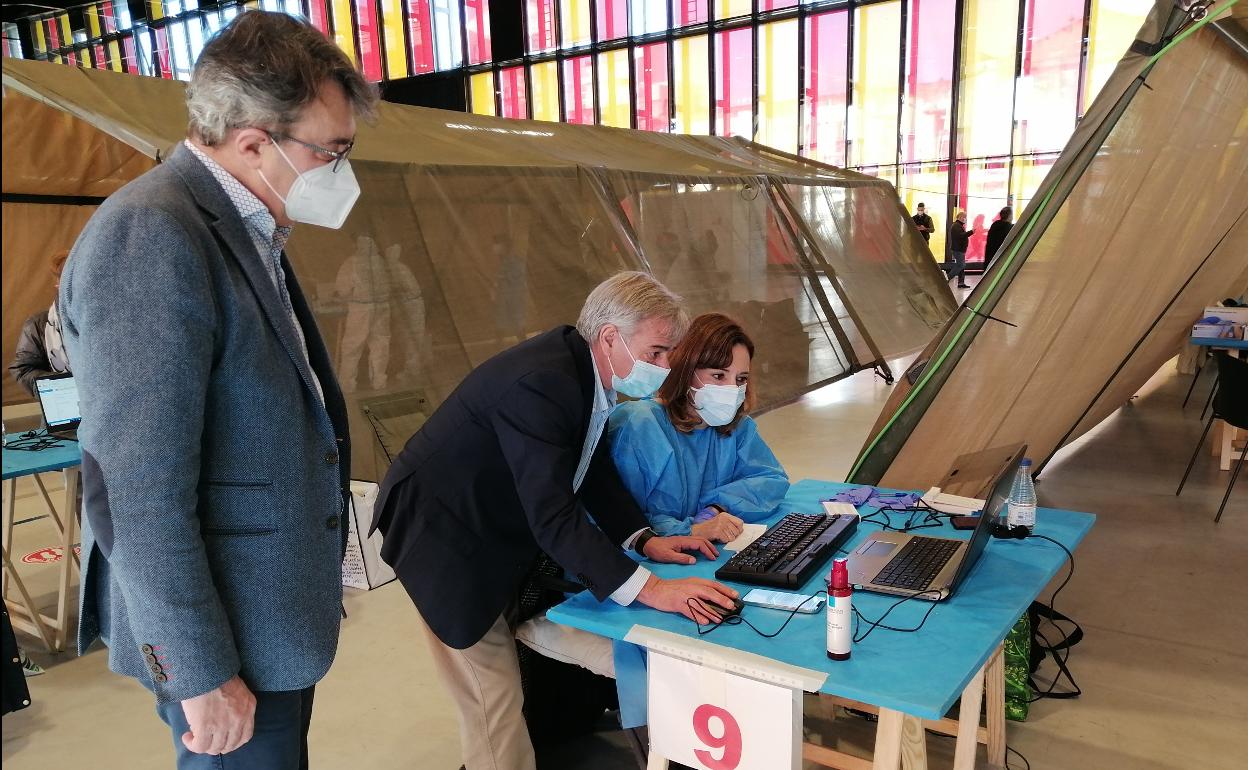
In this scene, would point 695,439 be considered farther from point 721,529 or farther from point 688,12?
point 688,12

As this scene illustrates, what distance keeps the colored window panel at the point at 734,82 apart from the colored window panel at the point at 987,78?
3353 mm

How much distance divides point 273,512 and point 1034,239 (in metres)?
2.34

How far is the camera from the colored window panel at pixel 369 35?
17.2 m

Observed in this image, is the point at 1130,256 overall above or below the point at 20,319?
above

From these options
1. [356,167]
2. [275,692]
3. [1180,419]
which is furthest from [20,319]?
[1180,419]

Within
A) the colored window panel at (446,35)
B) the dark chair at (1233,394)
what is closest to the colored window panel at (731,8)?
the colored window panel at (446,35)

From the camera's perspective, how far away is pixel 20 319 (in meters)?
5.73

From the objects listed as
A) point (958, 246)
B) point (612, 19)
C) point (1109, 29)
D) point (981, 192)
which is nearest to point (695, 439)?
point (958, 246)

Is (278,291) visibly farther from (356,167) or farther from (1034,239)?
(356,167)

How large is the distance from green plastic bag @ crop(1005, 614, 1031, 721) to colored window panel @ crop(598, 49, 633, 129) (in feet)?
45.9

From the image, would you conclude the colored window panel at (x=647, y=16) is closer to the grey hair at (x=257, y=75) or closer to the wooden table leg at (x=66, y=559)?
the wooden table leg at (x=66, y=559)

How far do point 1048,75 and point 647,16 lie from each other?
6583 millimetres

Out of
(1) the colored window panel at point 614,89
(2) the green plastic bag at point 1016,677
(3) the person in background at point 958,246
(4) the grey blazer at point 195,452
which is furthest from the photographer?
(1) the colored window panel at point 614,89

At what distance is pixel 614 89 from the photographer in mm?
15508
